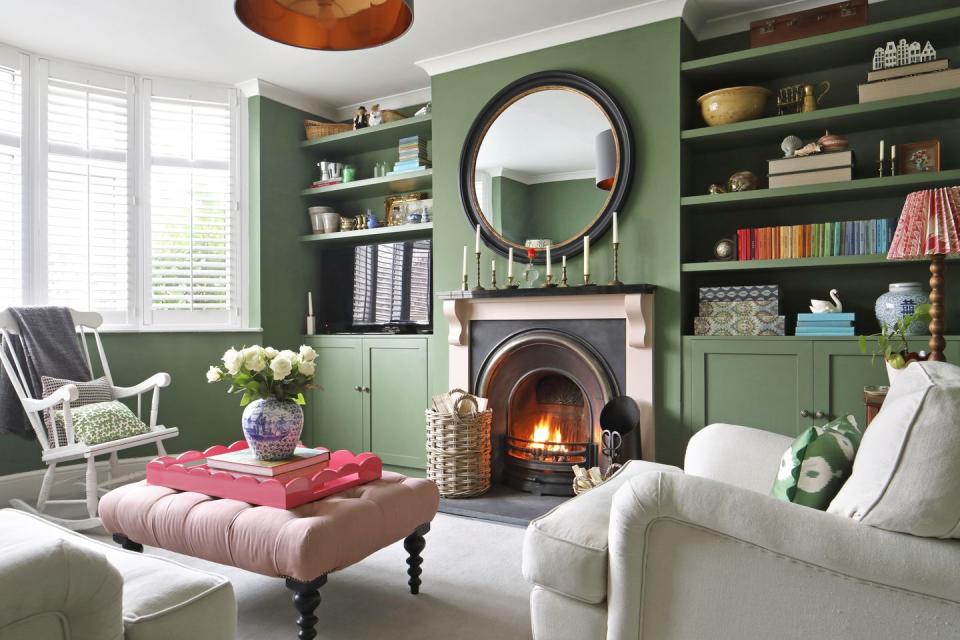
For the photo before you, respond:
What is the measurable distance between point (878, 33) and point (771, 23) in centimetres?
48

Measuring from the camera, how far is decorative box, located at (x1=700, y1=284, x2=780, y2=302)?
3.13 meters

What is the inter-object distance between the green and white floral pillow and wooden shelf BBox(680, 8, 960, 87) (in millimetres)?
2194

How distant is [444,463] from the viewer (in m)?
3.50

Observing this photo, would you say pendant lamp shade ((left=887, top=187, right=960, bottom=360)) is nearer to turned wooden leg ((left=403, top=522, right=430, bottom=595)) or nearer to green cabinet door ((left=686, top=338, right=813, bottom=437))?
green cabinet door ((left=686, top=338, right=813, bottom=437))

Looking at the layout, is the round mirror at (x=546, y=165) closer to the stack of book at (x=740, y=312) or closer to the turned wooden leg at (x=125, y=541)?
the stack of book at (x=740, y=312)

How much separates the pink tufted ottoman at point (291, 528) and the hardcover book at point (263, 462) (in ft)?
0.41

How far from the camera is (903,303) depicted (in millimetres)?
2713

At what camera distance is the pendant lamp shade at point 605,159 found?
11.5 ft

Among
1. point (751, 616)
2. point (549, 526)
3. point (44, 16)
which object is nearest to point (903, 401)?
point (751, 616)

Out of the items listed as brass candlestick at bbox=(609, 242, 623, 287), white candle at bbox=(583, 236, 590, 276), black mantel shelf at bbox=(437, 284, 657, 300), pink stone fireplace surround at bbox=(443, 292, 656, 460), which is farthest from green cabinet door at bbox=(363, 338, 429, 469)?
brass candlestick at bbox=(609, 242, 623, 287)

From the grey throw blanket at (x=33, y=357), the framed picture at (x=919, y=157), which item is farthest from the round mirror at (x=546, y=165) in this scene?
the grey throw blanket at (x=33, y=357)

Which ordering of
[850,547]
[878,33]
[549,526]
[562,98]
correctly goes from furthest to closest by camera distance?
[562,98], [878,33], [549,526], [850,547]

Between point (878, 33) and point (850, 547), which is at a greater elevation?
point (878, 33)

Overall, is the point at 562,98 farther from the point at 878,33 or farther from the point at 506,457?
the point at 506,457
